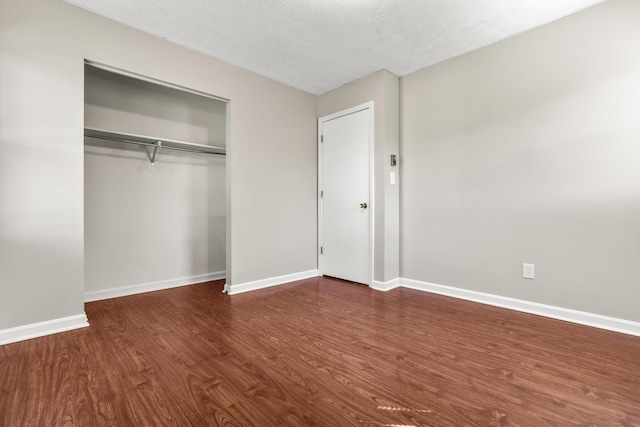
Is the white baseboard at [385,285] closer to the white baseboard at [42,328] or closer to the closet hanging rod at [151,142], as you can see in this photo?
the closet hanging rod at [151,142]

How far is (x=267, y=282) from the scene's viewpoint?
354 cm

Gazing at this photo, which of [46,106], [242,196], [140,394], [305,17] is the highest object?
[305,17]

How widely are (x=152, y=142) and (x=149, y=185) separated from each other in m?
0.50

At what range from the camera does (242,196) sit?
334cm

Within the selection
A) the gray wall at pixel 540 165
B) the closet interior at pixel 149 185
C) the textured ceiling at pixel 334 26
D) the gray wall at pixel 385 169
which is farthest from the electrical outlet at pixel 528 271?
the closet interior at pixel 149 185

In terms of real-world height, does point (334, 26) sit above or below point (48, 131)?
above

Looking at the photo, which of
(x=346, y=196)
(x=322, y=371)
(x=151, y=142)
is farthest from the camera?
(x=346, y=196)

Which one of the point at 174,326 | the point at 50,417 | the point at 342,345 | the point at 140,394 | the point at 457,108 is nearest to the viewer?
the point at 50,417

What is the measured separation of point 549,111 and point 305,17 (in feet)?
7.32

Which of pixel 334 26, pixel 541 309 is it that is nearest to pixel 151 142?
pixel 334 26

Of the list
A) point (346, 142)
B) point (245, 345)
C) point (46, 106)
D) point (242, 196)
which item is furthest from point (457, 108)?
point (46, 106)

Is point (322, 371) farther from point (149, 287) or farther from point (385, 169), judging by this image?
point (149, 287)

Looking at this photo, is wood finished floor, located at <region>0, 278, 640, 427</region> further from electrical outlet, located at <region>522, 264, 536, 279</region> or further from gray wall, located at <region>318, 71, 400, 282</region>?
gray wall, located at <region>318, 71, 400, 282</region>

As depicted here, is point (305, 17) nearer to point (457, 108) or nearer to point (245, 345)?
point (457, 108)
